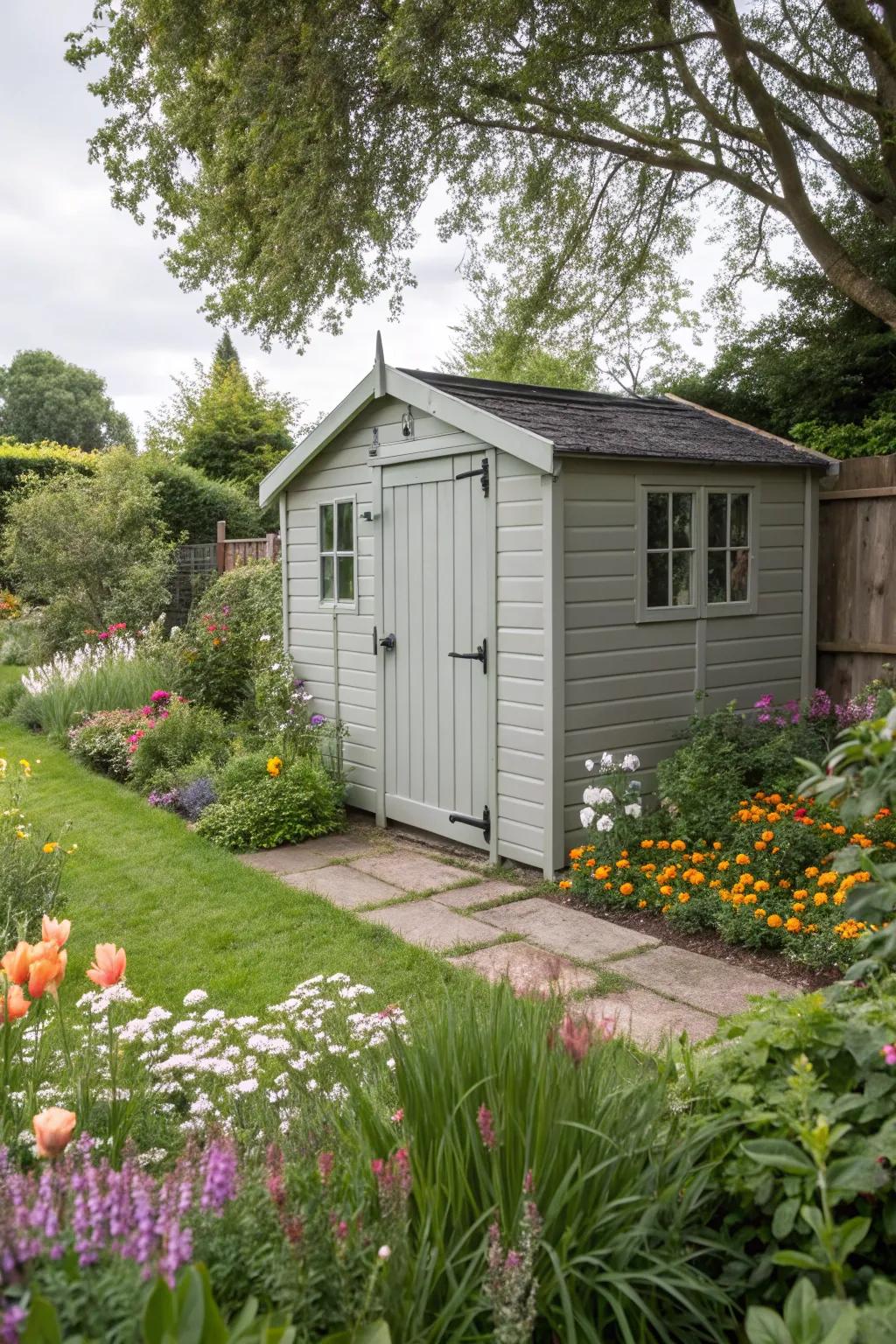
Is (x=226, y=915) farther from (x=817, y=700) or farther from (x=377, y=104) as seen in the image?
(x=377, y=104)

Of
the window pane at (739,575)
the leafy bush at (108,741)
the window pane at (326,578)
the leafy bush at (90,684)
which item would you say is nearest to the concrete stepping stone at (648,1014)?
the window pane at (739,575)

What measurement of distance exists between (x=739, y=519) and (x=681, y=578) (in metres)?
0.72

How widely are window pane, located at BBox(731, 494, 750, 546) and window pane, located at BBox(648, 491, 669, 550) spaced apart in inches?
25.9

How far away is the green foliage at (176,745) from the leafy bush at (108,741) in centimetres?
22

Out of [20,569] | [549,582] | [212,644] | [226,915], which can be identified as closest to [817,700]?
[549,582]

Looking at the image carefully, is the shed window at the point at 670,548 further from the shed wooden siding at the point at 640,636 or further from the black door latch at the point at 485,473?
the black door latch at the point at 485,473

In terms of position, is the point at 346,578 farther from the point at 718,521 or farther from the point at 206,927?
the point at 206,927

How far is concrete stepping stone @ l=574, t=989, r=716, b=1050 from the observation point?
142 inches

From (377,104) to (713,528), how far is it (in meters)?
6.19

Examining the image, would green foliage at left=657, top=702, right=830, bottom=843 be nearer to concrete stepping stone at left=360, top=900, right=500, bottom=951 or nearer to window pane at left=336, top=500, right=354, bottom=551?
concrete stepping stone at left=360, top=900, right=500, bottom=951

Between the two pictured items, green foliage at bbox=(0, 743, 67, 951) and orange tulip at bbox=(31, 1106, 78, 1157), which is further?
green foliage at bbox=(0, 743, 67, 951)

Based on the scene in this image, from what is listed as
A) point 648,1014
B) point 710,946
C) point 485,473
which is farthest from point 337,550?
point 648,1014

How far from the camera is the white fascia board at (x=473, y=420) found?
5305mm

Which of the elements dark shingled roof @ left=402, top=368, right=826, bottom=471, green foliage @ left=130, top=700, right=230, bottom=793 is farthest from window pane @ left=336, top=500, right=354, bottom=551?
green foliage @ left=130, top=700, right=230, bottom=793
